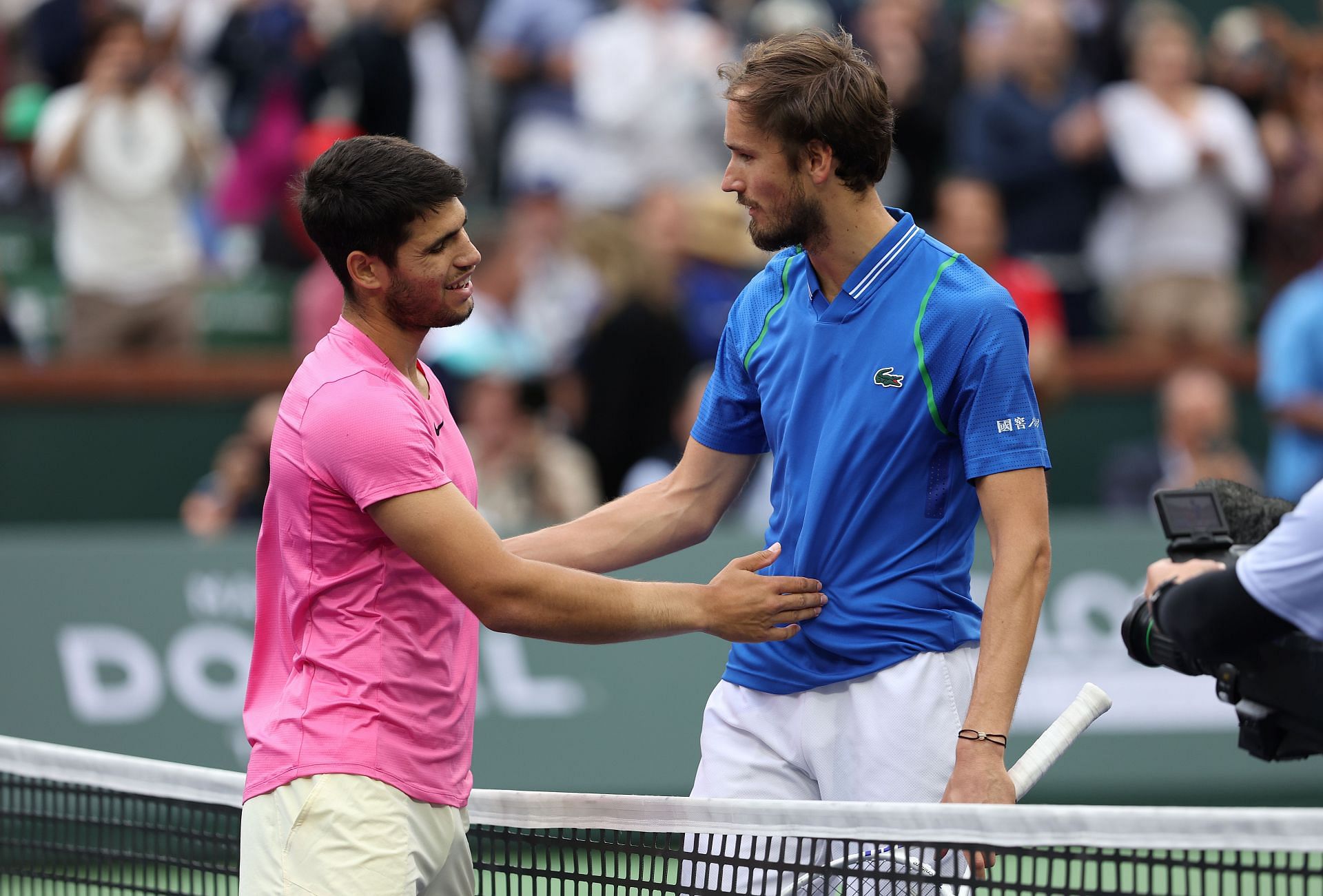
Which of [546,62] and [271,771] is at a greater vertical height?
[546,62]

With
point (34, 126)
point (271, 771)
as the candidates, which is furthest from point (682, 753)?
point (34, 126)

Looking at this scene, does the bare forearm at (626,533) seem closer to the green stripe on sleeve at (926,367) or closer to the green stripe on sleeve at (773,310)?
the green stripe on sleeve at (773,310)

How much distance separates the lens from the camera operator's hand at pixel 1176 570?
3.24 meters

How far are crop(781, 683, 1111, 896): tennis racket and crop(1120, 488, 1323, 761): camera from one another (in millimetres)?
153

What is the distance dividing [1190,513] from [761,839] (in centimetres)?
102

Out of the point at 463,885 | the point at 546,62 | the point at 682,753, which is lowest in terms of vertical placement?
the point at 682,753

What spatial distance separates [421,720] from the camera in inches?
128

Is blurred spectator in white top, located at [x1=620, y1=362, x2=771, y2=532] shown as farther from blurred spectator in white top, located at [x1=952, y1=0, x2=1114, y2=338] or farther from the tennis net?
the tennis net

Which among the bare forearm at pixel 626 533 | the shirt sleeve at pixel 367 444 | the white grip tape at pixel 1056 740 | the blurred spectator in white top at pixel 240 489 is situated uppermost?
the shirt sleeve at pixel 367 444

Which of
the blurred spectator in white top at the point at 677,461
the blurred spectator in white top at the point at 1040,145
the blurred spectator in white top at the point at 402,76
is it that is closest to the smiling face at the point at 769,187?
the blurred spectator in white top at the point at 677,461

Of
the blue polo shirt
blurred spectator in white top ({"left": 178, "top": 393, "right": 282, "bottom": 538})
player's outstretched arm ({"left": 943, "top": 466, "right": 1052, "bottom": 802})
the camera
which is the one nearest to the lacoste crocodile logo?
the blue polo shirt

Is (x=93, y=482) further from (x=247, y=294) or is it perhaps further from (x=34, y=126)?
(x=34, y=126)

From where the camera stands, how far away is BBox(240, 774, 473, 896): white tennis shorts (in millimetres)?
3123

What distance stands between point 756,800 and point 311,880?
0.78m
